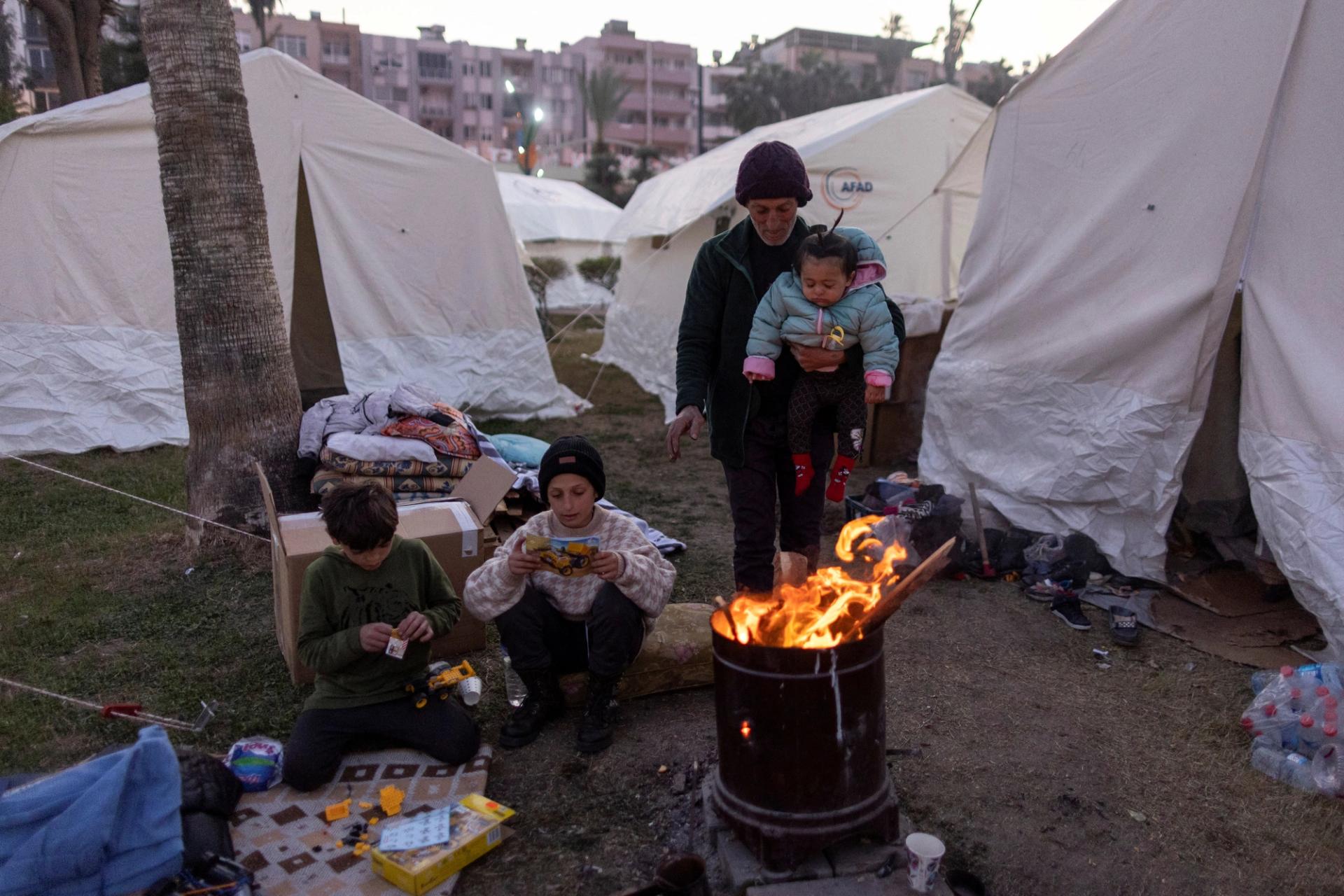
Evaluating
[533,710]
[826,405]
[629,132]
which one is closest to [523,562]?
[533,710]

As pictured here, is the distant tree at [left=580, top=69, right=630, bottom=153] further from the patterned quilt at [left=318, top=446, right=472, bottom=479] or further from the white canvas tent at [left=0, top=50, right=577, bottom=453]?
the patterned quilt at [left=318, top=446, right=472, bottom=479]

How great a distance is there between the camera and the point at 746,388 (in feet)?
10.2

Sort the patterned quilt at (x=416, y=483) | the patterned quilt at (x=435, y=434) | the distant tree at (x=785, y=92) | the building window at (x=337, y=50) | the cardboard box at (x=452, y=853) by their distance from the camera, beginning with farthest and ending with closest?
the building window at (x=337, y=50) < the distant tree at (x=785, y=92) < the patterned quilt at (x=435, y=434) < the patterned quilt at (x=416, y=483) < the cardboard box at (x=452, y=853)

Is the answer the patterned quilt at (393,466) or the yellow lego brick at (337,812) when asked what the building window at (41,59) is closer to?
the patterned quilt at (393,466)

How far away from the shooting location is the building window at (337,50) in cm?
5894

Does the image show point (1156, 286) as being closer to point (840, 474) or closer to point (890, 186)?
point (840, 474)

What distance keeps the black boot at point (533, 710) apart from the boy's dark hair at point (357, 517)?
0.77m

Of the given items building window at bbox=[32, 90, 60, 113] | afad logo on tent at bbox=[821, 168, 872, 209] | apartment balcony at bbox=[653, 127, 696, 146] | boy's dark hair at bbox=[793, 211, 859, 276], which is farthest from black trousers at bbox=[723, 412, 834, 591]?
apartment balcony at bbox=[653, 127, 696, 146]

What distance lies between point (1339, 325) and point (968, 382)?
2326mm

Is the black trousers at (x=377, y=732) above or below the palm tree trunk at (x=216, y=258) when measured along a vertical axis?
below

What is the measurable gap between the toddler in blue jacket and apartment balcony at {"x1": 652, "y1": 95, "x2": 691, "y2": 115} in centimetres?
6560

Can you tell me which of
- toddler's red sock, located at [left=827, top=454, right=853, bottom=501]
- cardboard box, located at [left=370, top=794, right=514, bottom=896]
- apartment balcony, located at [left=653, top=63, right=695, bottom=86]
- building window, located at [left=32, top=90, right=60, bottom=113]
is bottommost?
cardboard box, located at [left=370, top=794, right=514, bottom=896]

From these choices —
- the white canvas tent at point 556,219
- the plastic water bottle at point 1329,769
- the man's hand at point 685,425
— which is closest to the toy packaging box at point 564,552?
the man's hand at point 685,425

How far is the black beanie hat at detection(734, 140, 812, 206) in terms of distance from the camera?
2.87 meters
